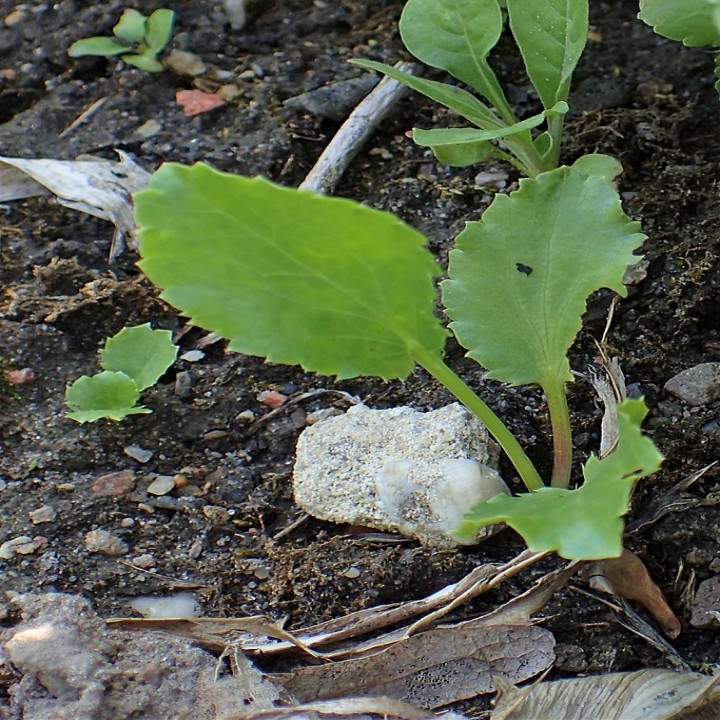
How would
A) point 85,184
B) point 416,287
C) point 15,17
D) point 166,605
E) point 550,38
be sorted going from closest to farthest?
point 416,287 → point 166,605 → point 550,38 → point 85,184 → point 15,17

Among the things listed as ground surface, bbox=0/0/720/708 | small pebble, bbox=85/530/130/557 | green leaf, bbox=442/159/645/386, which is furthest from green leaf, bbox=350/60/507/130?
small pebble, bbox=85/530/130/557

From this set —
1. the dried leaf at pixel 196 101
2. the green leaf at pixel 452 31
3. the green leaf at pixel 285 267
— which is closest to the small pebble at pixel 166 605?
the green leaf at pixel 285 267

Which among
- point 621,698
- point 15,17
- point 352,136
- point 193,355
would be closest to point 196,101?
point 352,136

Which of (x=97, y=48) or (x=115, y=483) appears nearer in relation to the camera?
(x=115, y=483)

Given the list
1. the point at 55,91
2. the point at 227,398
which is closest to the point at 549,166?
the point at 227,398

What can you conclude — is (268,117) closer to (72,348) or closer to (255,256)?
(72,348)

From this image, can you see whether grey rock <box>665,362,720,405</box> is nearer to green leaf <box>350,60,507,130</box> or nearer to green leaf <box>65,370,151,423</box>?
green leaf <box>350,60,507,130</box>

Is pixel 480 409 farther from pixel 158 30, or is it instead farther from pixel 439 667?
pixel 158 30
